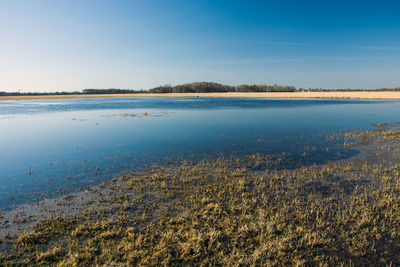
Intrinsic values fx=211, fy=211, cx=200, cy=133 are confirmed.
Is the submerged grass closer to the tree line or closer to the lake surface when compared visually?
the lake surface

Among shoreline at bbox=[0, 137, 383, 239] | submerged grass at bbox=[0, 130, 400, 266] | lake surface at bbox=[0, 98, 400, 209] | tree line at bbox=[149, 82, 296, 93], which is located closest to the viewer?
submerged grass at bbox=[0, 130, 400, 266]

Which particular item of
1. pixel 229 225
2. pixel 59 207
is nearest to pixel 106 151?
pixel 59 207

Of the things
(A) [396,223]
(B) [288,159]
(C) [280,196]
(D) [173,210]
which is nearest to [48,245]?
(D) [173,210]

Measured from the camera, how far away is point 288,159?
12.2 metres

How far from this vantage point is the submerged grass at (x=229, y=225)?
15.8 feet

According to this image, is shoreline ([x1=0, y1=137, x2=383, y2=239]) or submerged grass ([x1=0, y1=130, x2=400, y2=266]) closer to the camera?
submerged grass ([x1=0, y1=130, x2=400, y2=266])

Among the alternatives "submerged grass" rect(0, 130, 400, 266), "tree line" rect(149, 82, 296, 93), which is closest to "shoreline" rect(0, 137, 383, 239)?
"submerged grass" rect(0, 130, 400, 266)

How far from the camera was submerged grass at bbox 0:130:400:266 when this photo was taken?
480 cm

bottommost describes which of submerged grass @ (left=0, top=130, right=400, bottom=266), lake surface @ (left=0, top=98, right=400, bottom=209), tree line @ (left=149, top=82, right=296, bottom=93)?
submerged grass @ (left=0, top=130, right=400, bottom=266)

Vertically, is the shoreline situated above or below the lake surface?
below

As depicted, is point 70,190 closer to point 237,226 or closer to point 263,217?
point 237,226

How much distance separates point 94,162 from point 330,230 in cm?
1147

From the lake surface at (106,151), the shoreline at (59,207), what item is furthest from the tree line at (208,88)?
the shoreline at (59,207)

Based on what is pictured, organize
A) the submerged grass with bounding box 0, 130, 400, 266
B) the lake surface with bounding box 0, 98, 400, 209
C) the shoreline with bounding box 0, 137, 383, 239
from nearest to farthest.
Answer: the submerged grass with bounding box 0, 130, 400, 266
the shoreline with bounding box 0, 137, 383, 239
the lake surface with bounding box 0, 98, 400, 209
